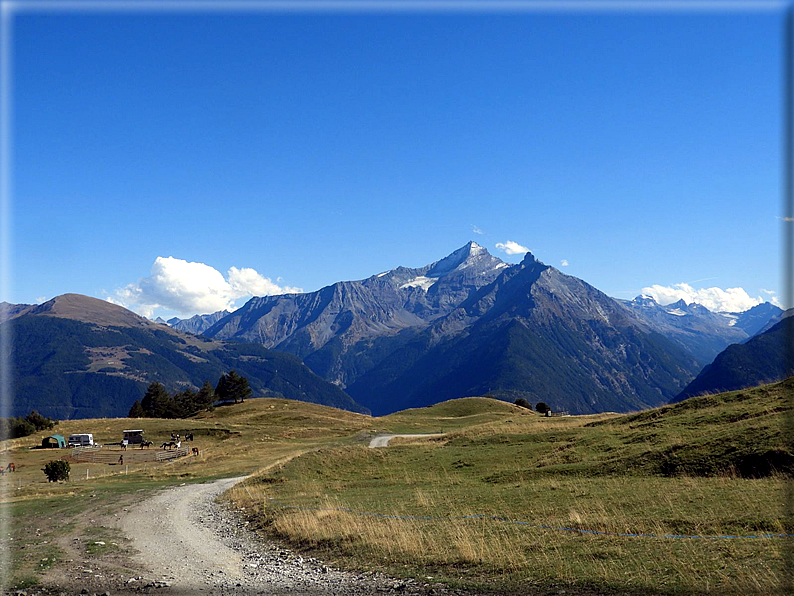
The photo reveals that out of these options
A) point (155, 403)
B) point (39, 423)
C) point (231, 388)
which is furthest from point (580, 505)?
point (155, 403)

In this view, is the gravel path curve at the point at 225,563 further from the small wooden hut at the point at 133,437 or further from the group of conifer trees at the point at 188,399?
the group of conifer trees at the point at 188,399

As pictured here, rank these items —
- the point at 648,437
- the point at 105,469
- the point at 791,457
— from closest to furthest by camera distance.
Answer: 1. the point at 791,457
2. the point at 648,437
3. the point at 105,469

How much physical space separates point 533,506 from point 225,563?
11.8 m

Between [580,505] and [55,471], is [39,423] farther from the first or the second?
[580,505]

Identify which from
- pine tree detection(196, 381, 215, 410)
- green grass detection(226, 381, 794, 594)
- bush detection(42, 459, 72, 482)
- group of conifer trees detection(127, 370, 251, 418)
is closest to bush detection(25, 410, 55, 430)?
group of conifer trees detection(127, 370, 251, 418)

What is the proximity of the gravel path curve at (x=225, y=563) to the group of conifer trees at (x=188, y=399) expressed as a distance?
122 meters

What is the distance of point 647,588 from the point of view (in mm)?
12703

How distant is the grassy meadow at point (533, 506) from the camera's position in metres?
14.3

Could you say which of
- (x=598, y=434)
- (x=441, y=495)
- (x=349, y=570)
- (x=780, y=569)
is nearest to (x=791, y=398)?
(x=598, y=434)

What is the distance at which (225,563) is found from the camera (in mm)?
18312

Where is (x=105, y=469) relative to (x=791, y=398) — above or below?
below

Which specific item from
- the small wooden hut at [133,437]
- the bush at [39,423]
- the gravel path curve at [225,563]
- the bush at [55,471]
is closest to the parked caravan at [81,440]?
the small wooden hut at [133,437]

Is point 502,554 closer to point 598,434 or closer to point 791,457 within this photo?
point 791,457

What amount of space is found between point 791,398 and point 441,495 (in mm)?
18901
